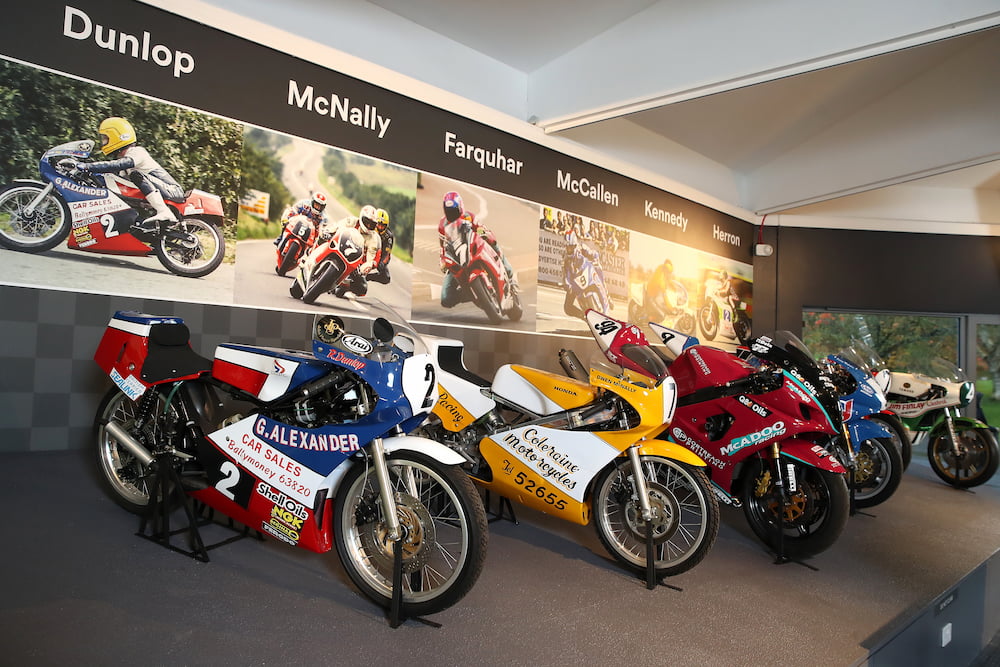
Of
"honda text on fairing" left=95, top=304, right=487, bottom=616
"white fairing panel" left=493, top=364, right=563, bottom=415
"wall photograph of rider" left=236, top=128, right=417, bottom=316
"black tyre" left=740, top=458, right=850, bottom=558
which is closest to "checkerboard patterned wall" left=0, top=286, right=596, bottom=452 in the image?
"wall photograph of rider" left=236, top=128, right=417, bottom=316

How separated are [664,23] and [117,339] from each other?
13.4ft

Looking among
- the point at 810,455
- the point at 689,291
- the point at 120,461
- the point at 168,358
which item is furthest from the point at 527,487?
the point at 689,291

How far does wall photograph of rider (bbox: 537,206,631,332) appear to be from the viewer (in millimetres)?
5574

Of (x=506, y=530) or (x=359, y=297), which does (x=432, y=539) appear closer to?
(x=506, y=530)

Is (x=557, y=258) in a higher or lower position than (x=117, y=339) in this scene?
higher

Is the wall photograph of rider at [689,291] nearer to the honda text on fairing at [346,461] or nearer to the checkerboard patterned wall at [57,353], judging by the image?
the checkerboard patterned wall at [57,353]

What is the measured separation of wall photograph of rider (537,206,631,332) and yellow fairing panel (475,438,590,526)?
2.77 m

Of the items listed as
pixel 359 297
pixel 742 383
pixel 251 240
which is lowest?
pixel 742 383

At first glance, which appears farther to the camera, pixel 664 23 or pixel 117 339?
pixel 664 23

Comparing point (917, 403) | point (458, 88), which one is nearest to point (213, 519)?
point (458, 88)

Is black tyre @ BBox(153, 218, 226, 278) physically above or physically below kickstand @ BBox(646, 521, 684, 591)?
above

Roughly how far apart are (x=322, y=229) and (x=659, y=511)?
9.01 ft

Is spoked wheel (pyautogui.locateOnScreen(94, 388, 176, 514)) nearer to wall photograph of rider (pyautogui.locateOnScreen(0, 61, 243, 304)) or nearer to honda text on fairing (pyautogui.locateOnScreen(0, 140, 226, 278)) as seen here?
wall photograph of rider (pyautogui.locateOnScreen(0, 61, 243, 304))

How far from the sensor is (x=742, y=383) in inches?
123
